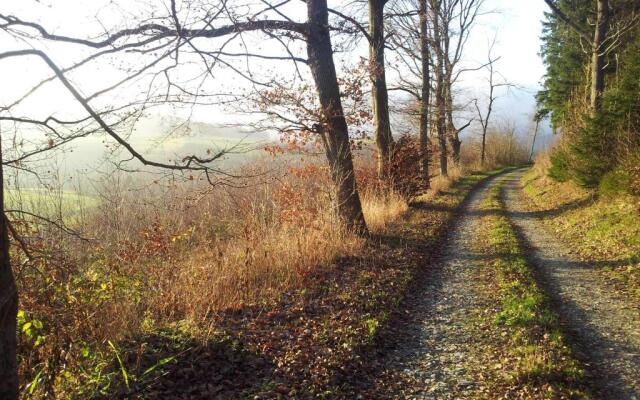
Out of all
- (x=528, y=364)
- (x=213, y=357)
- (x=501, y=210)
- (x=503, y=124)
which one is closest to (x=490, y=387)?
(x=528, y=364)

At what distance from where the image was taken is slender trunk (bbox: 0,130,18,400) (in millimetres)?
2404

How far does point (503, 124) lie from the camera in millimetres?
43594

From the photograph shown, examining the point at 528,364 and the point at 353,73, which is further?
the point at 353,73

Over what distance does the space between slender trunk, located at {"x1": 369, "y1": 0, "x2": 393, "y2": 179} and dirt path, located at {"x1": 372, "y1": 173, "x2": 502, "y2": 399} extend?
16.6ft

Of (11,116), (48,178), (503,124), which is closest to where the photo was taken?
(11,116)

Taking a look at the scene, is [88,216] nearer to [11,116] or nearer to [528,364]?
[11,116]

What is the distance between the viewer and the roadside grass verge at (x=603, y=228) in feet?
23.2

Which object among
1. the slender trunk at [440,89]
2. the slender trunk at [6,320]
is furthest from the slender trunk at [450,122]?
the slender trunk at [6,320]

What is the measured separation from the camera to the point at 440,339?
195 inches

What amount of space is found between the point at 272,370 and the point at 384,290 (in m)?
2.58

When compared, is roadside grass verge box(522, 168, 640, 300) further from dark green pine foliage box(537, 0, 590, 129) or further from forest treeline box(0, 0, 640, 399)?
dark green pine foliage box(537, 0, 590, 129)

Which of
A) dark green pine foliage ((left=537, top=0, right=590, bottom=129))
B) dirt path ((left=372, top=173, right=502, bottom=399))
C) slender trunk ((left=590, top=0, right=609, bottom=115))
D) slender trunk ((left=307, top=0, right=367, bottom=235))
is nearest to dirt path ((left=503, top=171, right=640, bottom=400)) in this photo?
dirt path ((left=372, top=173, right=502, bottom=399))

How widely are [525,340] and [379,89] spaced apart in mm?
8672

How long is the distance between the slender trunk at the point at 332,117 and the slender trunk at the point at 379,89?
314cm
